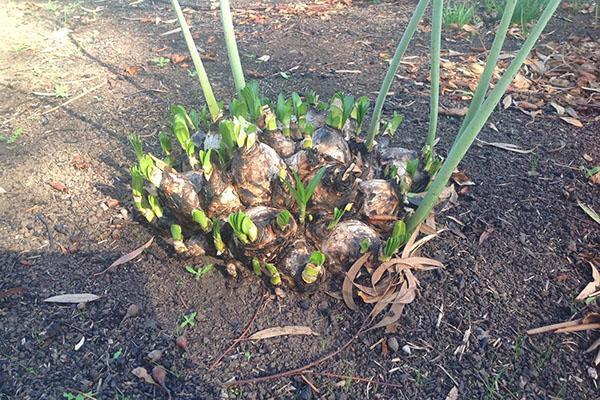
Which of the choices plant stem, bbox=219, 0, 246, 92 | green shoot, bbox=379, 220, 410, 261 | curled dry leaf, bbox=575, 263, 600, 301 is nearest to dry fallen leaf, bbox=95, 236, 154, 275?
plant stem, bbox=219, 0, 246, 92

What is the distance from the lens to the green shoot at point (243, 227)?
163 centimetres

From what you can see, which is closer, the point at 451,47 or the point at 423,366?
the point at 423,366

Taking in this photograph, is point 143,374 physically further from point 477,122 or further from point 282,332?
point 477,122

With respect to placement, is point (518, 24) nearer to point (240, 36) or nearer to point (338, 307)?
point (240, 36)

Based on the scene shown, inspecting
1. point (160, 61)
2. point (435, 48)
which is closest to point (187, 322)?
point (435, 48)

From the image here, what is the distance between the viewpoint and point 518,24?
12.0 ft

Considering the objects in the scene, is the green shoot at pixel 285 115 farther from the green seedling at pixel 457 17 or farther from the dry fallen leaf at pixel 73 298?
the green seedling at pixel 457 17

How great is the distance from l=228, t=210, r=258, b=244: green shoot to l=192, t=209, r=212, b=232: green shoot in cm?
14

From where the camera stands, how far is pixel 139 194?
1.87 m

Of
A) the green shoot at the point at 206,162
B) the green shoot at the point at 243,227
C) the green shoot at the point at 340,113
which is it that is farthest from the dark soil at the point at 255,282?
the green shoot at the point at 340,113

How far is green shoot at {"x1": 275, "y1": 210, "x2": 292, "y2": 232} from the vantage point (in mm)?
1649

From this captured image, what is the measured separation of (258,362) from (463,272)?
772 millimetres

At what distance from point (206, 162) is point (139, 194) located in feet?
0.89

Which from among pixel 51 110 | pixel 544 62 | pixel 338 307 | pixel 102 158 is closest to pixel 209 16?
pixel 51 110
